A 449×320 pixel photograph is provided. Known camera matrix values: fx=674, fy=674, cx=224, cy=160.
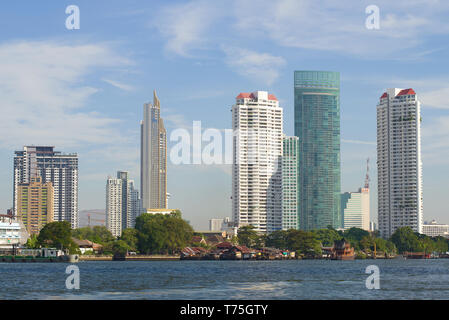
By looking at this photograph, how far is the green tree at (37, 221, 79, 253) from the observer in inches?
7657

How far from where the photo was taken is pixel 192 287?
73875mm

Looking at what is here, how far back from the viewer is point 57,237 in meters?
194

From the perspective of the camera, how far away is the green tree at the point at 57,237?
638ft

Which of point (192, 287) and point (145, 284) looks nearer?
point (192, 287)
